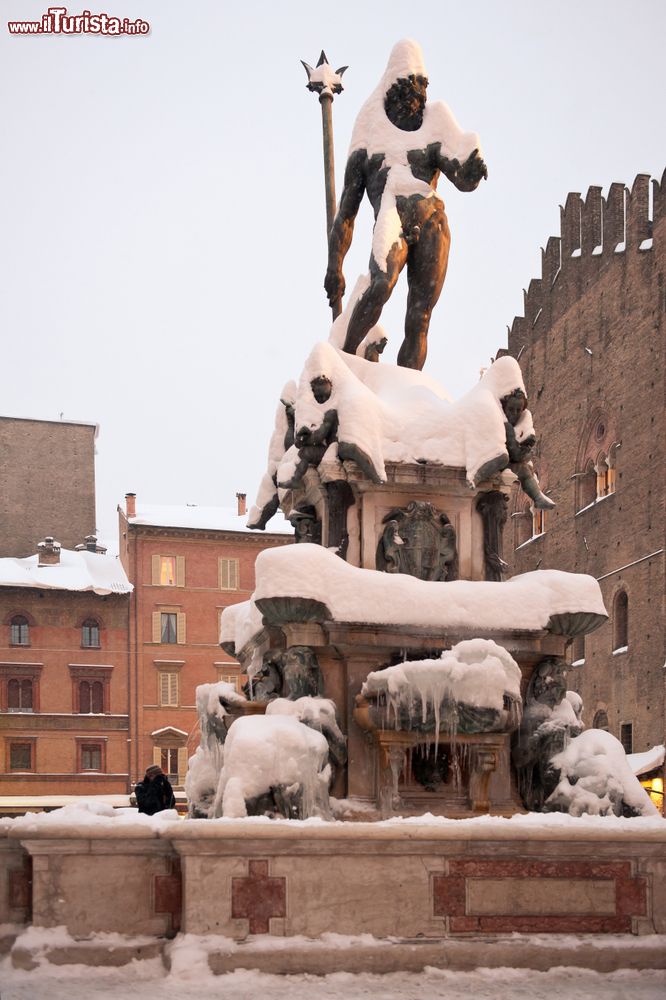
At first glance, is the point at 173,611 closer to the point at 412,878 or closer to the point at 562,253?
the point at 562,253

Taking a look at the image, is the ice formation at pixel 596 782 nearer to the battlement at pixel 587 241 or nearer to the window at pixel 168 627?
the battlement at pixel 587 241

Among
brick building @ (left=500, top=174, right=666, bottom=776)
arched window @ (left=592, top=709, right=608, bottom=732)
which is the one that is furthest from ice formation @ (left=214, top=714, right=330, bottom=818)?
arched window @ (left=592, top=709, right=608, bottom=732)

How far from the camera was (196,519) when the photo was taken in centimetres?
5238

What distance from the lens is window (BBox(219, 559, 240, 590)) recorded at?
5103 centimetres

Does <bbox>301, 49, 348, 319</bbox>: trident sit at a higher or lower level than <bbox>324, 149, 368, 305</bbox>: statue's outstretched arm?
higher

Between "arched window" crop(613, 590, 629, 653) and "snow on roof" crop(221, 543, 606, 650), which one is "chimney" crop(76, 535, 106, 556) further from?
"snow on roof" crop(221, 543, 606, 650)

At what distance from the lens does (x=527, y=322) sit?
4800cm

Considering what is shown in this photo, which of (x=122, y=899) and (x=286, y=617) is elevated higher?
(x=286, y=617)

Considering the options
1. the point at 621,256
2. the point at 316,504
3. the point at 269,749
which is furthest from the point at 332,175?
the point at 621,256

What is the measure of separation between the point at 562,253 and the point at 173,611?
19.5m

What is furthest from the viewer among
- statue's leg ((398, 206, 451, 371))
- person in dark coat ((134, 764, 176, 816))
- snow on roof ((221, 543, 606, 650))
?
person in dark coat ((134, 764, 176, 816))

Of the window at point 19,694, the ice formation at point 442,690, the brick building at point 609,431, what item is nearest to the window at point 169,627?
the window at point 19,694

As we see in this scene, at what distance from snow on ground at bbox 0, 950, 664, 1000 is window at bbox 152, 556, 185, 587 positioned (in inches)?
1733

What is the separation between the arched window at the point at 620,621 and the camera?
129ft
